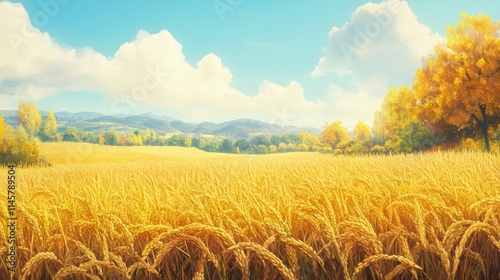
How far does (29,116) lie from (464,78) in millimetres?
51542

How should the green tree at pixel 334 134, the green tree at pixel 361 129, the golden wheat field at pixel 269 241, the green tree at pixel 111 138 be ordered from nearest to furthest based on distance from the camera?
the golden wheat field at pixel 269 241
the green tree at pixel 334 134
the green tree at pixel 361 129
the green tree at pixel 111 138

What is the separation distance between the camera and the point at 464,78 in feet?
71.4

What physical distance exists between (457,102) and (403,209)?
2223 centimetres

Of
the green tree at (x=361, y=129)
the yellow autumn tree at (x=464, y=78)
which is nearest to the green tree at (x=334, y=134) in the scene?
the green tree at (x=361, y=129)

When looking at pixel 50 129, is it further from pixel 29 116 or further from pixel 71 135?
pixel 29 116

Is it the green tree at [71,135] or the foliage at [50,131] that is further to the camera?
the green tree at [71,135]

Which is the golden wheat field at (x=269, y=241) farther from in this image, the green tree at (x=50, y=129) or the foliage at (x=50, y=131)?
the green tree at (x=50, y=129)

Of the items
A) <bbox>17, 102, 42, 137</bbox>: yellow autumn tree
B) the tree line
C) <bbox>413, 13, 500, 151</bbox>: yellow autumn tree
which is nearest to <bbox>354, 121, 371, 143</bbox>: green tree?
the tree line

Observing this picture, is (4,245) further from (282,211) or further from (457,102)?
(457,102)

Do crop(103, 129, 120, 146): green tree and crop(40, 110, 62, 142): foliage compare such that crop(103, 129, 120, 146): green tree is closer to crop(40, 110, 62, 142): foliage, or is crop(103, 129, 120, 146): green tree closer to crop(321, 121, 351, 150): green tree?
crop(40, 110, 62, 142): foliage

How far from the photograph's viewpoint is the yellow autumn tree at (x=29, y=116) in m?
48.4

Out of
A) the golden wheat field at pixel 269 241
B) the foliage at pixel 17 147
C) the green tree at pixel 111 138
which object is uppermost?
the green tree at pixel 111 138

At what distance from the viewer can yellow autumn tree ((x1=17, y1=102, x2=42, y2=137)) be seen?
48.4 meters

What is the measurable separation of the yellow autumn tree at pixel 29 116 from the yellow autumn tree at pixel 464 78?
47.6 meters
